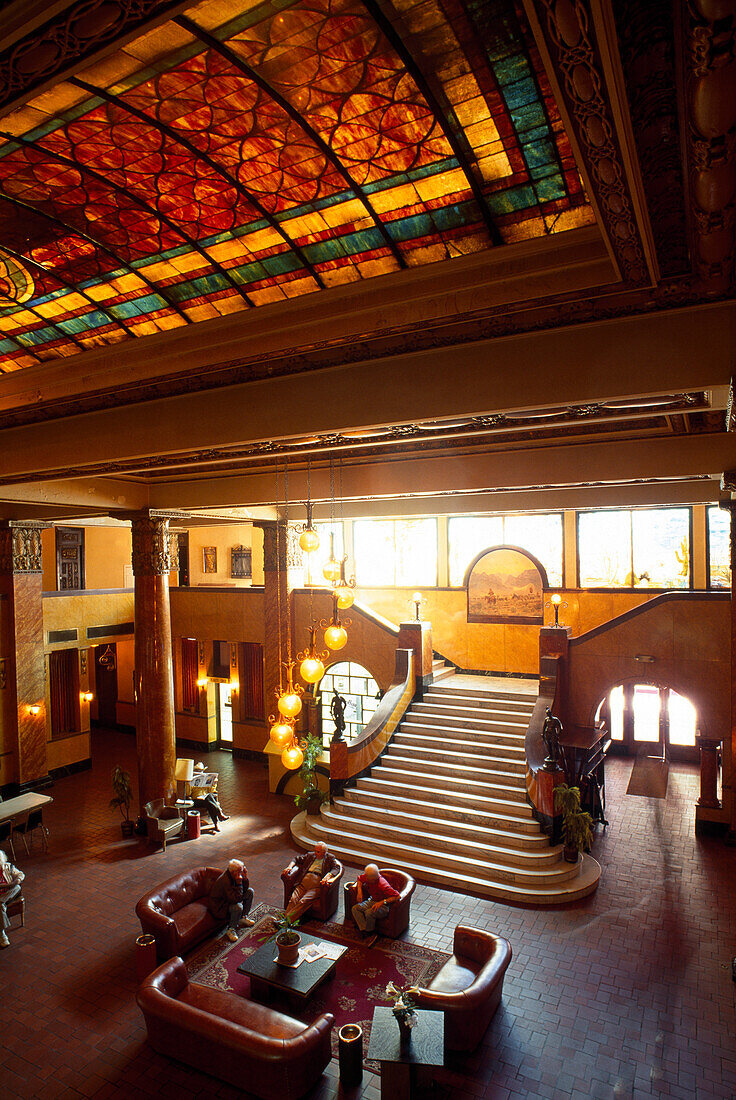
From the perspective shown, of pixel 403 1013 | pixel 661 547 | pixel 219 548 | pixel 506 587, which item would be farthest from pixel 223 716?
pixel 403 1013

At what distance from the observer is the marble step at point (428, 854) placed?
363 inches

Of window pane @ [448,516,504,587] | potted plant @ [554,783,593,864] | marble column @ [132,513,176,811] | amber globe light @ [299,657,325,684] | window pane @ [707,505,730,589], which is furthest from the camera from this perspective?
window pane @ [448,516,504,587]

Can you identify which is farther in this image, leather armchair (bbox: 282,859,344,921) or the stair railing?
the stair railing

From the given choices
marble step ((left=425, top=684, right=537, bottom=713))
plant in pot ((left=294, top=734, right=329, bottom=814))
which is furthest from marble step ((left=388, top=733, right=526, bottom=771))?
plant in pot ((left=294, top=734, right=329, bottom=814))

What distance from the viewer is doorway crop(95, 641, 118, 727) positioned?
20.8 metres

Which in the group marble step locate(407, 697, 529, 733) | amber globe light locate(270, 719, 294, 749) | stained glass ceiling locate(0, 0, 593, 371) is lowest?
marble step locate(407, 697, 529, 733)

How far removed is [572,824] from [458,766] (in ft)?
9.24

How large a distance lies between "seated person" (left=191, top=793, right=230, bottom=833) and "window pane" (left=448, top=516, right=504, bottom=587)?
9.13 m

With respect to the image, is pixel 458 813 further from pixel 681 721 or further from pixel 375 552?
pixel 375 552

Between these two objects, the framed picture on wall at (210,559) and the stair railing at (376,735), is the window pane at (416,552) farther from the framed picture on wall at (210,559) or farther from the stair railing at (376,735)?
the framed picture on wall at (210,559)

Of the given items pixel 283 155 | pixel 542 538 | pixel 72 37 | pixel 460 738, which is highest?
A: pixel 283 155

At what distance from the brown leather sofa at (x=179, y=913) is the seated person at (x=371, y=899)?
192cm

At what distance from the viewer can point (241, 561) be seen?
21562 mm

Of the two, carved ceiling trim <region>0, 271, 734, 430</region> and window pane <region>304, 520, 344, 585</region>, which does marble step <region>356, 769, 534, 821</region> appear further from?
window pane <region>304, 520, 344, 585</region>
